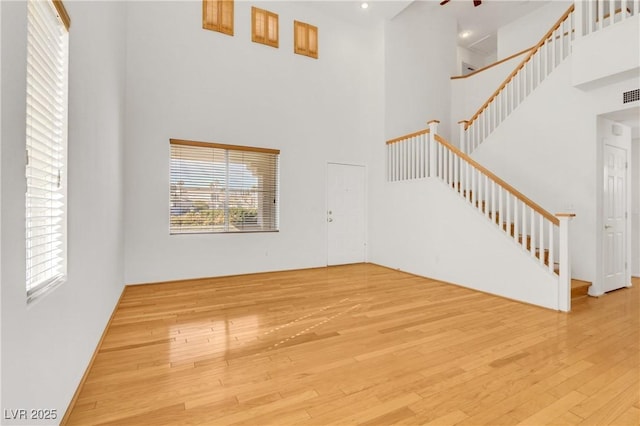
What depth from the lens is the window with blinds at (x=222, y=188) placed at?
15.9 ft

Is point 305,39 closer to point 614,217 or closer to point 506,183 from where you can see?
point 506,183

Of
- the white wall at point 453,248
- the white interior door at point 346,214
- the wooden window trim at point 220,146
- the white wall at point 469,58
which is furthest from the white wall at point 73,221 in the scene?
the white wall at point 469,58

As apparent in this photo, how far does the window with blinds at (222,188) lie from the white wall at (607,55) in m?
4.61

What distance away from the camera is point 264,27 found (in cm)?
555

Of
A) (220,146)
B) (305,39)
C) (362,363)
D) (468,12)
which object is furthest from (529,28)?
(362,363)

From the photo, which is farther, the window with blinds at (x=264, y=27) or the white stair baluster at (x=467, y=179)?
the window with blinds at (x=264, y=27)

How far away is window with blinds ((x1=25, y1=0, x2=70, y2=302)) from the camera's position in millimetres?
1360

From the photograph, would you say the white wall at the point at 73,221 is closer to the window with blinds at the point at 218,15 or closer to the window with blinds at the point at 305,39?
the window with blinds at the point at 218,15

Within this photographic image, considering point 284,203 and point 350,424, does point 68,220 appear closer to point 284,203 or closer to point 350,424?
point 350,424

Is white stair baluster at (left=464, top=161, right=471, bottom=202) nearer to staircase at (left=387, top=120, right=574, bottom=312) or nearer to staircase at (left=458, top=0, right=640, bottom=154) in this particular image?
staircase at (left=387, top=120, right=574, bottom=312)

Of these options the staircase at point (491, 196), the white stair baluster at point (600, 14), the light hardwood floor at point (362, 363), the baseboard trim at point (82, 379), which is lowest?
the light hardwood floor at point (362, 363)

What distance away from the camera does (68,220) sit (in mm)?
1773

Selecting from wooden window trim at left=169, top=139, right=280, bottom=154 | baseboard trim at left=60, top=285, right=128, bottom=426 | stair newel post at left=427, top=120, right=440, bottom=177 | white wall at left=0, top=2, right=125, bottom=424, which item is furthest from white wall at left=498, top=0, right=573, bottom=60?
baseboard trim at left=60, top=285, right=128, bottom=426

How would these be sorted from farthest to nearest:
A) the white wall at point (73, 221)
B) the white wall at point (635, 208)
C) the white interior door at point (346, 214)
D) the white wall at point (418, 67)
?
1. the white wall at point (418, 67)
2. the white interior door at point (346, 214)
3. the white wall at point (635, 208)
4. the white wall at point (73, 221)
